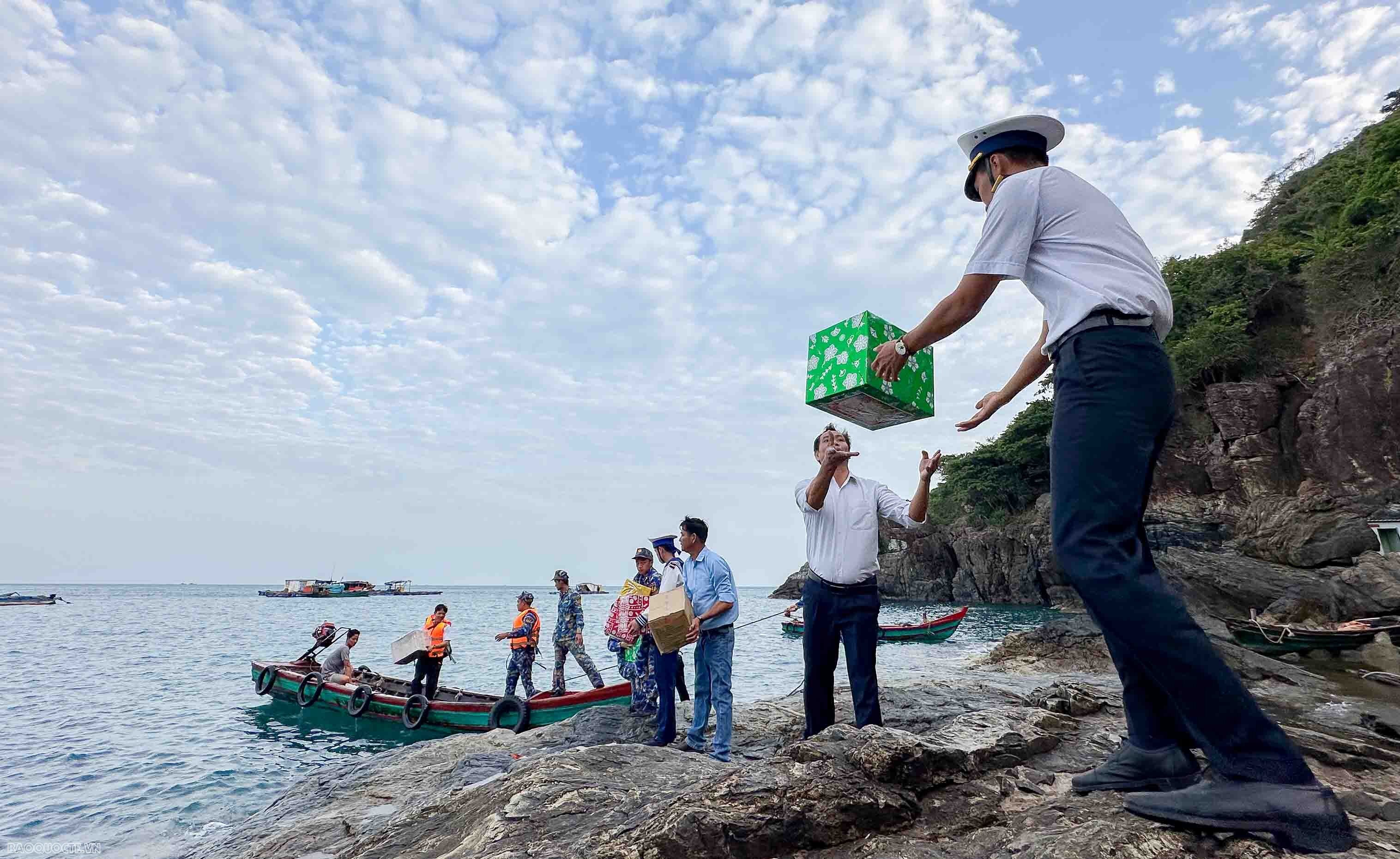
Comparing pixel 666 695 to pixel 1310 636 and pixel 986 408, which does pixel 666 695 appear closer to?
pixel 986 408

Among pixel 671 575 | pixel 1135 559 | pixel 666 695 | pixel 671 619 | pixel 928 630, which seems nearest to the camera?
pixel 1135 559

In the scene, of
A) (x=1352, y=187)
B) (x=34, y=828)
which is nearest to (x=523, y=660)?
(x=34, y=828)

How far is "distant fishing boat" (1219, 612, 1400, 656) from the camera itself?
13297 millimetres

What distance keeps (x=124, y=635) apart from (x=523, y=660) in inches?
1778

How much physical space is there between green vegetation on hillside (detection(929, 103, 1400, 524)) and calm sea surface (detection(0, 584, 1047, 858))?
18.6 metres

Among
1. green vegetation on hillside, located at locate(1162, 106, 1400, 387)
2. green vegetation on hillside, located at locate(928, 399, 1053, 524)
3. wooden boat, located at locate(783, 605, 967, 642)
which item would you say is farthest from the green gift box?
green vegetation on hillside, located at locate(928, 399, 1053, 524)

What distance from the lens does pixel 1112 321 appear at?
6.44 ft

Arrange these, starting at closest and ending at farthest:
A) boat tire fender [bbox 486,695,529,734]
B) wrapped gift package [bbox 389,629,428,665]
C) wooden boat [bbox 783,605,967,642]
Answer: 1. boat tire fender [bbox 486,695,529,734]
2. wrapped gift package [bbox 389,629,428,665]
3. wooden boat [bbox 783,605,967,642]

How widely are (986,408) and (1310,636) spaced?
54.0 feet

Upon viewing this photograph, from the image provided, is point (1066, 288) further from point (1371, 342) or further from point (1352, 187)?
point (1352, 187)

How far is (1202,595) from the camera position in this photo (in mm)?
20625

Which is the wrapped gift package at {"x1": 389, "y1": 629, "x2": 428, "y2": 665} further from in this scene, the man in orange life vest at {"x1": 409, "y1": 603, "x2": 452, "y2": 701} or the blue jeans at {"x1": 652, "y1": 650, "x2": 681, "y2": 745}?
the blue jeans at {"x1": 652, "y1": 650, "x2": 681, "y2": 745}

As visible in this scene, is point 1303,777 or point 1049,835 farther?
point 1049,835

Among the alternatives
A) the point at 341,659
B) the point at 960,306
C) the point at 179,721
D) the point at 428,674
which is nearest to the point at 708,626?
the point at 960,306
